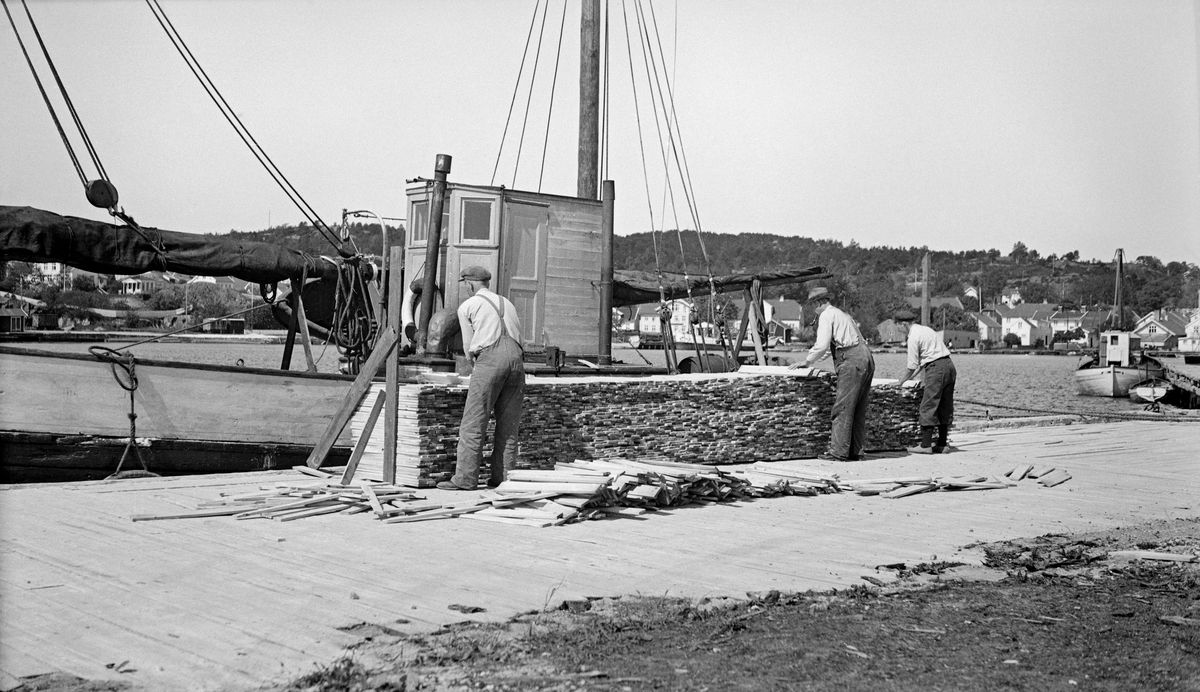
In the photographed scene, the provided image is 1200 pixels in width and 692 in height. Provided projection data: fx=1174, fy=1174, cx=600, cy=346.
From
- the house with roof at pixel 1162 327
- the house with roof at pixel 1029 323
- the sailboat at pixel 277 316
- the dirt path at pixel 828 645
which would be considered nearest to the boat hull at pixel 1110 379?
the sailboat at pixel 277 316

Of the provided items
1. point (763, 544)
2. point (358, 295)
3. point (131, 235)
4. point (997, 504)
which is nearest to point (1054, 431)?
point (997, 504)

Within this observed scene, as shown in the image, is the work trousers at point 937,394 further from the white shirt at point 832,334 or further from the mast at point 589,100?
the mast at point 589,100

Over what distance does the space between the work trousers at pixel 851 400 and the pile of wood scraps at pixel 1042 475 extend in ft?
5.27

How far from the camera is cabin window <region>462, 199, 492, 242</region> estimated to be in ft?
43.4

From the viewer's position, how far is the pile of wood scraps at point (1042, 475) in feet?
34.9

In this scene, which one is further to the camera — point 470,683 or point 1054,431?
point 1054,431

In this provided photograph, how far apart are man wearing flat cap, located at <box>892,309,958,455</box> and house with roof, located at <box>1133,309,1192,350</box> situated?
422 ft

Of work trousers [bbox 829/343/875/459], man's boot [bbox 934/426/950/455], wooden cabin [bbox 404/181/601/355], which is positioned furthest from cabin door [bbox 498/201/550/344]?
man's boot [bbox 934/426/950/455]

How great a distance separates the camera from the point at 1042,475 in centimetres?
1089

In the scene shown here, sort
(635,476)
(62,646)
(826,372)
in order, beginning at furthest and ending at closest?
(826,372)
(635,476)
(62,646)

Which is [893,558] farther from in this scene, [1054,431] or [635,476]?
[1054,431]

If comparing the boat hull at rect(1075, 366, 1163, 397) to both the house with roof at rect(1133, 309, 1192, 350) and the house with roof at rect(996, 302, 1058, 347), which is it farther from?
the house with roof at rect(996, 302, 1058, 347)

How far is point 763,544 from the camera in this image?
7055 mm

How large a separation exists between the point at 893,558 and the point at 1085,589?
3.79ft
